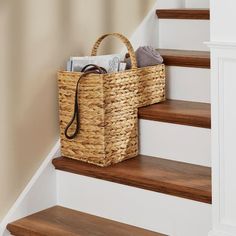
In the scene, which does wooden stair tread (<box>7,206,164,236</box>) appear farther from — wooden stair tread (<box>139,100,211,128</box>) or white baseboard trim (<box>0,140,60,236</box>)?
wooden stair tread (<box>139,100,211,128</box>)

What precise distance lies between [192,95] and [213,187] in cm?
73

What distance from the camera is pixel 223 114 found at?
201cm

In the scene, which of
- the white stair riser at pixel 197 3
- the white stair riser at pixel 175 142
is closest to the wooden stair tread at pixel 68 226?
the white stair riser at pixel 175 142

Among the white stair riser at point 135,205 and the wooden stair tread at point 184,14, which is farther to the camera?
the wooden stair tread at point 184,14

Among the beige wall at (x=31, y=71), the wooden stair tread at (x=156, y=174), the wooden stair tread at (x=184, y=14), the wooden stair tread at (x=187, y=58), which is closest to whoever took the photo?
the wooden stair tread at (x=156, y=174)

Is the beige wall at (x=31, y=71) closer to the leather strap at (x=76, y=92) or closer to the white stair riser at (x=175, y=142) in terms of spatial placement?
the leather strap at (x=76, y=92)

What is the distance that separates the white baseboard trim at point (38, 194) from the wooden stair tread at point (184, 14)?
831 mm

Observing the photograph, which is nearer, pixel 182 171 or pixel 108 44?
pixel 182 171

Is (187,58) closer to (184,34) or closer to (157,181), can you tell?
(184,34)

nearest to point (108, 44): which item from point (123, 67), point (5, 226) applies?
point (123, 67)

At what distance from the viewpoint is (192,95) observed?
272cm

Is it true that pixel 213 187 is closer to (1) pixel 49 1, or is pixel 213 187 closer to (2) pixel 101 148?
(2) pixel 101 148

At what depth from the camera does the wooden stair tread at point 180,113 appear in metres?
2.43

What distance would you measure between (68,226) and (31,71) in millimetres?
605
